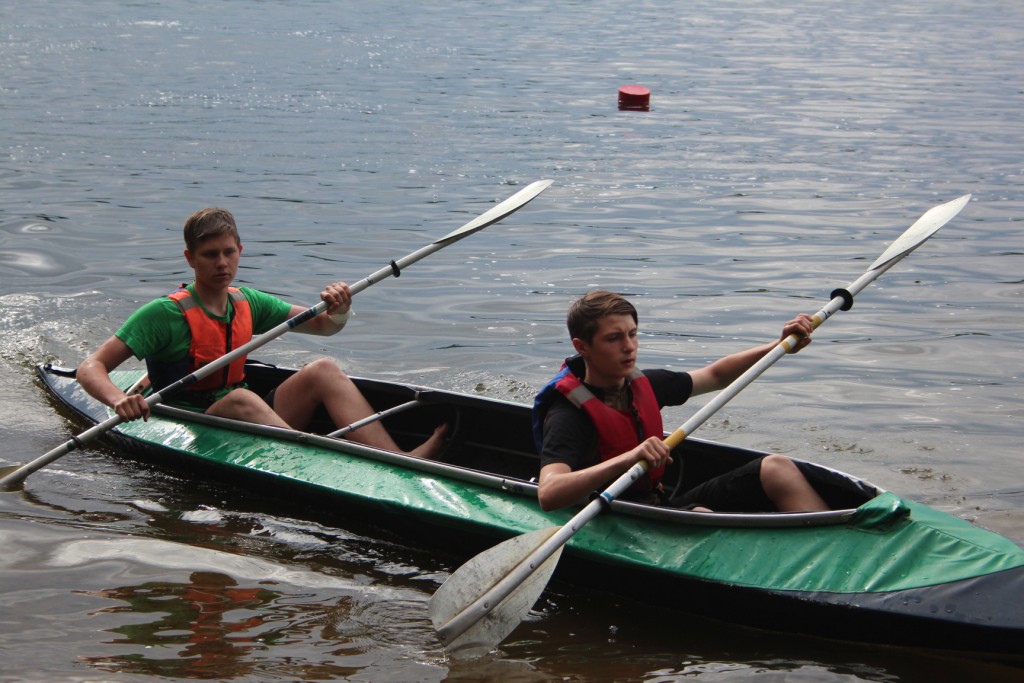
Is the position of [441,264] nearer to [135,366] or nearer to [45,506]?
[135,366]

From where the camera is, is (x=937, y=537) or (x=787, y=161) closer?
(x=937, y=537)

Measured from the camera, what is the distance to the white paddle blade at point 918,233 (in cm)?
520

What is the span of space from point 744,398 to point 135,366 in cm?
389

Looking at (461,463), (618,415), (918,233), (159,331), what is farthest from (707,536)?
(159,331)

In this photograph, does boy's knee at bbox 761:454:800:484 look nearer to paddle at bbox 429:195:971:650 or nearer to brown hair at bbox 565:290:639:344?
paddle at bbox 429:195:971:650

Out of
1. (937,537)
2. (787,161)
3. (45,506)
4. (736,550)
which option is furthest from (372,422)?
(787,161)

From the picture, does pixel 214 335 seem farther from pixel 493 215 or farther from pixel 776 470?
pixel 776 470

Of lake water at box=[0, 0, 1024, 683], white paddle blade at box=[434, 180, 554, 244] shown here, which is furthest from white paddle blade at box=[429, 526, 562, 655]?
white paddle blade at box=[434, 180, 554, 244]

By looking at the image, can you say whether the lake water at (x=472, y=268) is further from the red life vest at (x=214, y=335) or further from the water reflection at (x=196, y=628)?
the red life vest at (x=214, y=335)

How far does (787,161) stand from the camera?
1416cm

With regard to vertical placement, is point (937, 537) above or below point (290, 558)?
above

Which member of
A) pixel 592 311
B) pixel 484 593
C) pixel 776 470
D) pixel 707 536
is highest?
pixel 592 311

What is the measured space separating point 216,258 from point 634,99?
1332 cm

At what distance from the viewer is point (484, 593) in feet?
13.1
